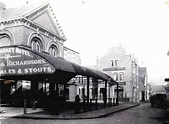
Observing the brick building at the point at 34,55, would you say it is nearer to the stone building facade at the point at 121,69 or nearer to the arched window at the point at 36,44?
the arched window at the point at 36,44

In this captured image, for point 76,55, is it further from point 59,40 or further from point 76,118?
point 76,118

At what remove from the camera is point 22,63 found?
538 inches

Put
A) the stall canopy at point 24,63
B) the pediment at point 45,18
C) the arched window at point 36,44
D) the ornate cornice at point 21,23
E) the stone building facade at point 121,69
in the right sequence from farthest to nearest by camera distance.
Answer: the stone building facade at point 121,69 < the arched window at point 36,44 < the pediment at point 45,18 < the ornate cornice at point 21,23 < the stall canopy at point 24,63

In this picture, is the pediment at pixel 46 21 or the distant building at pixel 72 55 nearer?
the pediment at pixel 46 21

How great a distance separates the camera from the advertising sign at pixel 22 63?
13.4 meters

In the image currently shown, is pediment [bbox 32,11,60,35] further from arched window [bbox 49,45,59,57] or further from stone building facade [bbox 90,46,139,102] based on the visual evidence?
stone building facade [bbox 90,46,139,102]

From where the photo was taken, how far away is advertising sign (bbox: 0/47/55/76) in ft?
44.0

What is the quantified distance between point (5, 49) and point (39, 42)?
11.0 m

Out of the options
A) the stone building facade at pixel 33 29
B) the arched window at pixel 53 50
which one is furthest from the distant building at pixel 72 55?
the stone building facade at pixel 33 29

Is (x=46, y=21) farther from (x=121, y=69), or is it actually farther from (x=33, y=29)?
(x=121, y=69)

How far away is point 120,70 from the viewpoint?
144 feet

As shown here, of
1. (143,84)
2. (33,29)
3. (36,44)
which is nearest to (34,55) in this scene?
(33,29)

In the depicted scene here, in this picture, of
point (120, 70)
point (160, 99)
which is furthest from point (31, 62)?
point (120, 70)

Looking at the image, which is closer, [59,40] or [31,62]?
[31,62]
